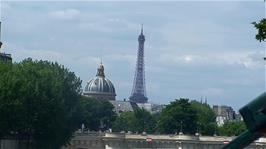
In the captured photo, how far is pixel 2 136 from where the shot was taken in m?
90.1

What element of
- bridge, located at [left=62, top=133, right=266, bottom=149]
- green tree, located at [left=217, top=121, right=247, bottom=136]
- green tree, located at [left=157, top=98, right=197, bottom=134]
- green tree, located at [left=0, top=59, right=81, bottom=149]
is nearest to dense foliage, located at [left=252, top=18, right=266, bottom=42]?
green tree, located at [left=0, top=59, right=81, bottom=149]

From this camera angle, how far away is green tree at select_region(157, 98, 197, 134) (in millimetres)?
159250

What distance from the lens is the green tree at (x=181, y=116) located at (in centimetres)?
15925

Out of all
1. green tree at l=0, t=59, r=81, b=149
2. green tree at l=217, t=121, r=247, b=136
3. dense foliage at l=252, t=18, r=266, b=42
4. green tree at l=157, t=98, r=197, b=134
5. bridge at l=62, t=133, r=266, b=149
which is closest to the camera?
dense foliage at l=252, t=18, r=266, b=42

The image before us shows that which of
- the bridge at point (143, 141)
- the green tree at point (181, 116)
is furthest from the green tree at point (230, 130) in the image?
the bridge at point (143, 141)

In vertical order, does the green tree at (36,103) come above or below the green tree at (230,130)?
below

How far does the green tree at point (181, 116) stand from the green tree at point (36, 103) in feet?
160

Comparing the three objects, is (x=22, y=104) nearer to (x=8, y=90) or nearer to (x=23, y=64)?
(x=8, y=90)

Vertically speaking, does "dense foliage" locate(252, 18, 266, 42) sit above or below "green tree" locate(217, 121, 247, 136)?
below

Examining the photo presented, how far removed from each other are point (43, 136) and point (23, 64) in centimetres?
1267

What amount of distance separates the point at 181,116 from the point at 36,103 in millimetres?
68658

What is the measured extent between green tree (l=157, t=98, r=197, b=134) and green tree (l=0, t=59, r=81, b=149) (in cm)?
4874

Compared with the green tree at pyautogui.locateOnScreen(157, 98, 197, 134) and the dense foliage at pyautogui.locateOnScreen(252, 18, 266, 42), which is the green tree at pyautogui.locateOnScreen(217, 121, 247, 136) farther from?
the dense foliage at pyautogui.locateOnScreen(252, 18, 266, 42)

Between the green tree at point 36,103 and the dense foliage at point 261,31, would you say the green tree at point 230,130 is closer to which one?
the green tree at point 36,103
